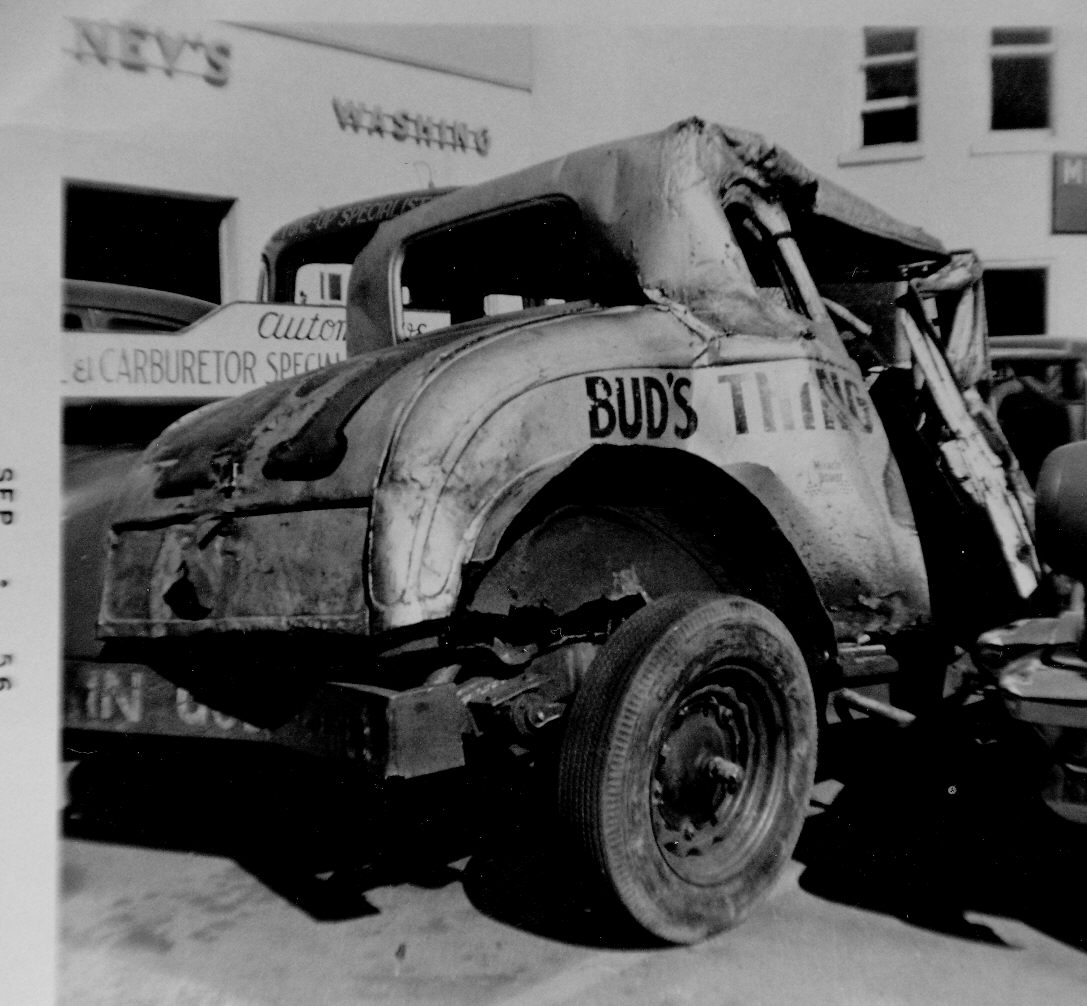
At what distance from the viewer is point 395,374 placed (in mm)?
2750

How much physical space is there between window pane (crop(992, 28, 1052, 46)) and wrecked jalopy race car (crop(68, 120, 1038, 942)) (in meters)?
0.66

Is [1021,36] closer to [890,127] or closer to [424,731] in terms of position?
[890,127]

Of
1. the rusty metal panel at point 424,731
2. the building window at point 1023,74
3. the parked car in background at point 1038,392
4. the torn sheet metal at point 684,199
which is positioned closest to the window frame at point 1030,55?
the building window at point 1023,74

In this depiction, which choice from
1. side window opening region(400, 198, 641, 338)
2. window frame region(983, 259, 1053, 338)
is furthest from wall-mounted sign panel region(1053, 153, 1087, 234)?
side window opening region(400, 198, 641, 338)

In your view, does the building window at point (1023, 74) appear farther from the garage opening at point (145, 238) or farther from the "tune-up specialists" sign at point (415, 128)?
the "tune-up specialists" sign at point (415, 128)

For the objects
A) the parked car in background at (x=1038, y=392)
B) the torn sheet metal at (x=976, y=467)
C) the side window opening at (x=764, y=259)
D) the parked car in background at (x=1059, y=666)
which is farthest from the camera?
the parked car in background at (x=1038, y=392)

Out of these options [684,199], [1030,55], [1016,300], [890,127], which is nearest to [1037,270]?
[1016,300]

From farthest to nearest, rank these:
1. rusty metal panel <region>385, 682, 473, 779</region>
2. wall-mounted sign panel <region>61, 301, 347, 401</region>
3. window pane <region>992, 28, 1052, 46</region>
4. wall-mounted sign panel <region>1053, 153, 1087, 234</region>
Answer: wall-mounted sign panel <region>61, 301, 347, 401</region>
wall-mounted sign panel <region>1053, 153, 1087, 234</region>
window pane <region>992, 28, 1052, 46</region>
rusty metal panel <region>385, 682, 473, 779</region>

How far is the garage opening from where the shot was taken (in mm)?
2977

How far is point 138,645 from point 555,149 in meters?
2.25

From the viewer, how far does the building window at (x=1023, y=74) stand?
2865 millimetres

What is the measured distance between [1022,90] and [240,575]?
7.58ft

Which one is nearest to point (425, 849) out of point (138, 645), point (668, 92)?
point (138, 645)

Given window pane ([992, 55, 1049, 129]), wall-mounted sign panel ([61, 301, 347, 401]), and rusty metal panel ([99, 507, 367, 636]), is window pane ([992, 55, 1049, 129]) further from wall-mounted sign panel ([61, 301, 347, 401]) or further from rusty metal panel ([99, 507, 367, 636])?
wall-mounted sign panel ([61, 301, 347, 401])
